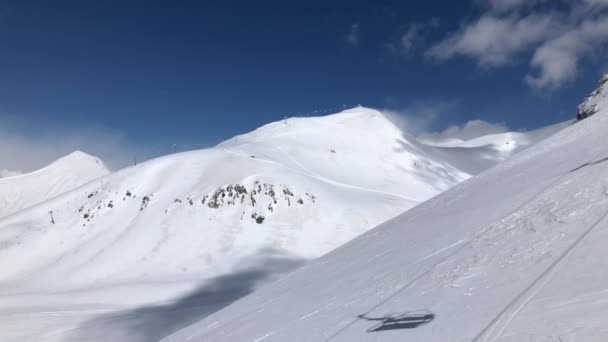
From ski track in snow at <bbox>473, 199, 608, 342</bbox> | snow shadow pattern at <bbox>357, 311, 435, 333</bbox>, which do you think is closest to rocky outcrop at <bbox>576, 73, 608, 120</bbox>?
ski track in snow at <bbox>473, 199, 608, 342</bbox>

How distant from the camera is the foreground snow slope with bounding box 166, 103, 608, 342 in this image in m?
4.02

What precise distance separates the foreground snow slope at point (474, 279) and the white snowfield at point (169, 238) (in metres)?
15.7

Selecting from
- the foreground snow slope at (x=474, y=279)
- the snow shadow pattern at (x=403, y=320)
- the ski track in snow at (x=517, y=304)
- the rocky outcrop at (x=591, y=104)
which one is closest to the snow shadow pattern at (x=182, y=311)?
the foreground snow slope at (x=474, y=279)

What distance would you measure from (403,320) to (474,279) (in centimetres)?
114

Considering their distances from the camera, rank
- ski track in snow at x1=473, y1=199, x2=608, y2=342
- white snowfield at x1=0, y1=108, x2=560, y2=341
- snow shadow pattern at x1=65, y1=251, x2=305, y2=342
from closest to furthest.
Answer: ski track in snow at x1=473, y1=199, x2=608, y2=342, snow shadow pattern at x1=65, y1=251, x2=305, y2=342, white snowfield at x1=0, y1=108, x2=560, y2=341

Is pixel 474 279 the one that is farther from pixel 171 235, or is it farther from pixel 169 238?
pixel 171 235

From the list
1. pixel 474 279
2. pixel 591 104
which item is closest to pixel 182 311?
pixel 474 279

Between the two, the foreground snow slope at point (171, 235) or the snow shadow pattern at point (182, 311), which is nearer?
the snow shadow pattern at point (182, 311)

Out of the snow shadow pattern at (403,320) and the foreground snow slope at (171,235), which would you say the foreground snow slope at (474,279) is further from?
the foreground snow slope at (171,235)

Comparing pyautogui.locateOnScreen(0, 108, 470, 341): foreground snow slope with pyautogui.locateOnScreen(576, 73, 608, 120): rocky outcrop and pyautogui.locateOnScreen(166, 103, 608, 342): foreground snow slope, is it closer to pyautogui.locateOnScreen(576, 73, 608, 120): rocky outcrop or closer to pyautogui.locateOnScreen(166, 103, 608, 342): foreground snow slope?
pyautogui.locateOnScreen(166, 103, 608, 342): foreground snow slope

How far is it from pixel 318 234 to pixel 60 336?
893 inches

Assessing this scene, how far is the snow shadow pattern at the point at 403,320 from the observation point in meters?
4.92

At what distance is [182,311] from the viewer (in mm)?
25609

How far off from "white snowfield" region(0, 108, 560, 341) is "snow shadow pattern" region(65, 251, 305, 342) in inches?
3.4
